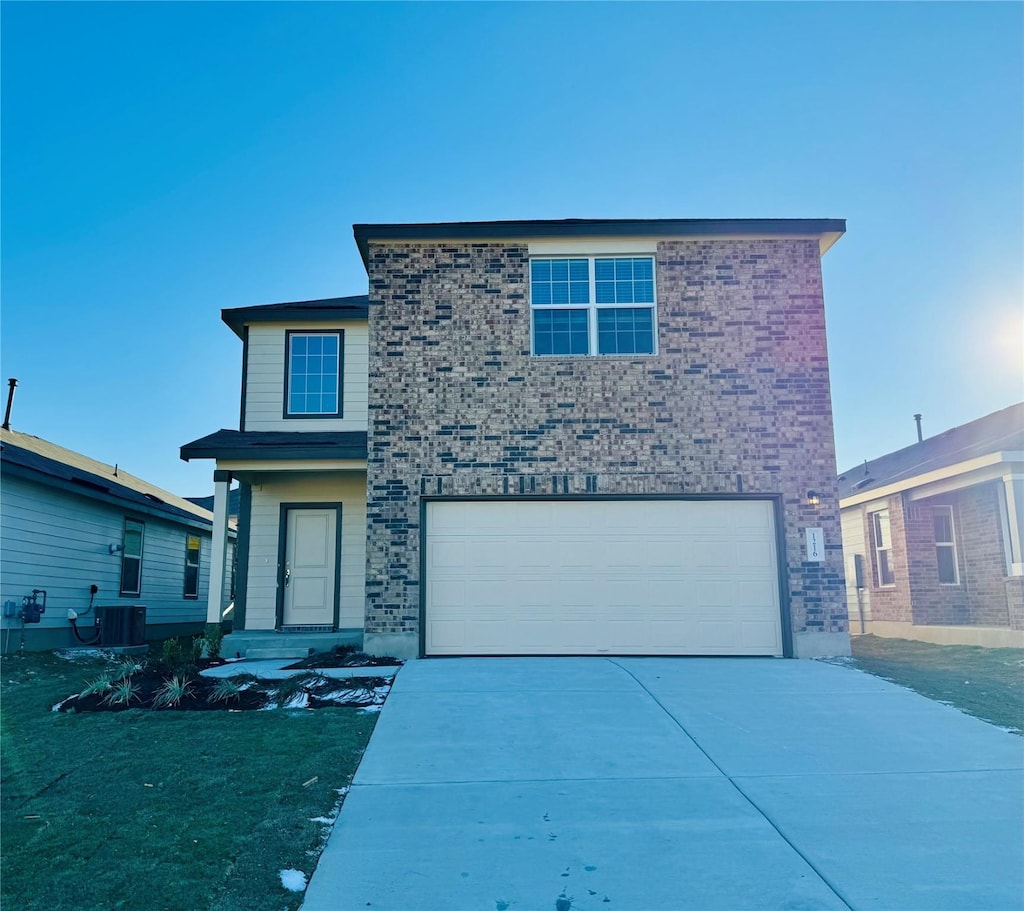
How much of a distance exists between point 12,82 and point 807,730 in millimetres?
13080

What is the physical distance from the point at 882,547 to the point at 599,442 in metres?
9.42

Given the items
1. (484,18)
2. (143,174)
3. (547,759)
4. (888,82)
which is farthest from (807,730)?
(143,174)

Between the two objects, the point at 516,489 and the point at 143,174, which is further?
the point at 143,174

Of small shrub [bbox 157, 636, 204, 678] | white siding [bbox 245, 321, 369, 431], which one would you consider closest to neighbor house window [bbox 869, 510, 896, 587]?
white siding [bbox 245, 321, 369, 431]

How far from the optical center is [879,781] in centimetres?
581

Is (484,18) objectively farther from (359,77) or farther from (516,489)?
(516,489)

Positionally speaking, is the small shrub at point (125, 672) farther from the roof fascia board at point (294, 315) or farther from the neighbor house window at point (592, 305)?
the neighbor house window at point (592, 305)

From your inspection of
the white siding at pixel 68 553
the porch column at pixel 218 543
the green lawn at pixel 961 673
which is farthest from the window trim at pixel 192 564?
the green lawn at pixel 961 673

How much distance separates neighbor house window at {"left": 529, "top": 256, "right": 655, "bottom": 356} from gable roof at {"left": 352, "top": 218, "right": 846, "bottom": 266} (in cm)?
39

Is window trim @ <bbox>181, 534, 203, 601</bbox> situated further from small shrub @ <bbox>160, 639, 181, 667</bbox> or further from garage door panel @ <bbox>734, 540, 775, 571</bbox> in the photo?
garage door panel @ <bbox>734, 540, 775, 571</bbox>

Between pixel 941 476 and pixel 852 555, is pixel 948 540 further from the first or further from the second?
pixel 852 555

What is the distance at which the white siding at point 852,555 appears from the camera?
1812cm

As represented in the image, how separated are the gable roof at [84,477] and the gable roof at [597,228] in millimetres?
6417

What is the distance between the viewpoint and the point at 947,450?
1703 cm
